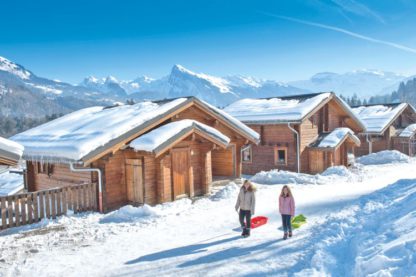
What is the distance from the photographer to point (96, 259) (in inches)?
321

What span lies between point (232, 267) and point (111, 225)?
5125 mm

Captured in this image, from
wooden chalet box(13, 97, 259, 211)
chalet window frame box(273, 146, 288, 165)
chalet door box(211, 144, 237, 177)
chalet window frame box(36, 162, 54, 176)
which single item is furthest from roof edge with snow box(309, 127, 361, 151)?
chalet window frame box(36, 162, 54, 176)

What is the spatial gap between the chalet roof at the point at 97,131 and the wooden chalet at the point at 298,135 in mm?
5660

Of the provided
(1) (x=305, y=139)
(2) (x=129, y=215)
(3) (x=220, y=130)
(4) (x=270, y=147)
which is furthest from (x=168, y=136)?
(1) (x=305, y=139)

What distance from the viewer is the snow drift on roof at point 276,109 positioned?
74.8ft

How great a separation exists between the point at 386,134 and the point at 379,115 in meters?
2.00

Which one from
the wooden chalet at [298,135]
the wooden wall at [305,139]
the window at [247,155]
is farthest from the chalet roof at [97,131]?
the window at [247,155]

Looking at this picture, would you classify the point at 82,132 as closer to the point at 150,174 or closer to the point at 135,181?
the point at 135,181

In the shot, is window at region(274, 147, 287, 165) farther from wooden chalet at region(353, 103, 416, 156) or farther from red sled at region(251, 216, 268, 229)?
red sled at region(251, 216, 268, 229)

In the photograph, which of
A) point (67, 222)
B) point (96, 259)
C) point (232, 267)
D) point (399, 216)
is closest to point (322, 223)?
point (399, 216)

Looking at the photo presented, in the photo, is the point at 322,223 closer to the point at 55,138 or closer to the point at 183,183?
the point at 183,183

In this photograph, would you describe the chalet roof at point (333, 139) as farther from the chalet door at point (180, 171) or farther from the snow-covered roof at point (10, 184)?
the snow-covered roof at point (10, 184)

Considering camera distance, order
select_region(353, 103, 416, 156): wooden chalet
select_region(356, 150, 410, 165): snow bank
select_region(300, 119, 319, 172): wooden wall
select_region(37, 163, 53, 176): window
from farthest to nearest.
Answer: select_region(353, 103, 416, 156): wooden chalet < select_region(356, 150, 410, 165): snow bank < select_region(300, 119, 319, 172): wooden wall < select_region(37, 163, 53, 176): window

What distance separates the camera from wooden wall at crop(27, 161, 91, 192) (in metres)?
14.3
